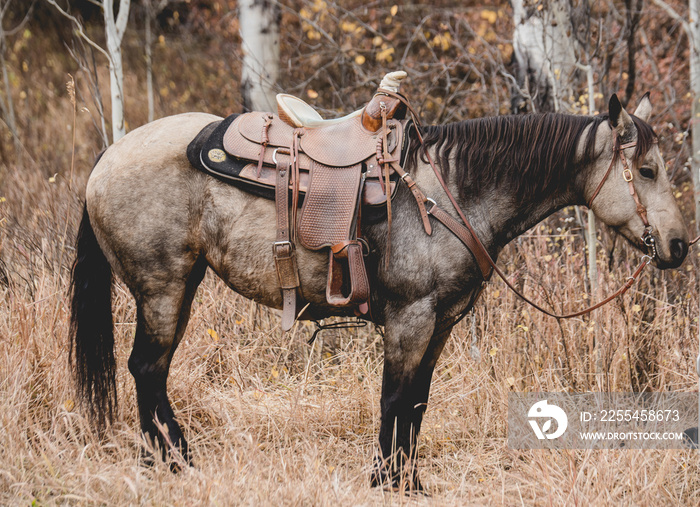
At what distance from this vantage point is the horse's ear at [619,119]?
274 cm

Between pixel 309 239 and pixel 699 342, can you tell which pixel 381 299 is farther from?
pixel 699 342

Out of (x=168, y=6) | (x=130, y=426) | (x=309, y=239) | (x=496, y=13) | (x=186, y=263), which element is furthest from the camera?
(x=168, y=6)

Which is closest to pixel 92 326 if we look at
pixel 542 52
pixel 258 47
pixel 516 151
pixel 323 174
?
pixel 323 174

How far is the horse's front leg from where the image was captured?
2.88 metres

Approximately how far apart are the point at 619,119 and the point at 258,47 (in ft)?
14.7

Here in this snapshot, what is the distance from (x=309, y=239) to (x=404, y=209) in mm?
477

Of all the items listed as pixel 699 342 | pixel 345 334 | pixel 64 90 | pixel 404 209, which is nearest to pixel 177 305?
pixel 404 209

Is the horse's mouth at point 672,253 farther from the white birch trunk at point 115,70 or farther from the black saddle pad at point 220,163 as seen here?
the white birch trunk at point 115,70

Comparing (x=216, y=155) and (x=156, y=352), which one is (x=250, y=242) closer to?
(x=216, y=155)

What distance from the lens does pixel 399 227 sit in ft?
9.62

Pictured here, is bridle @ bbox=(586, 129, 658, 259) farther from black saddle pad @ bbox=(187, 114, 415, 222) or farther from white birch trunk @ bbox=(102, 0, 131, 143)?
white birch trunk @ bbox=(102, 0, 131, 143)

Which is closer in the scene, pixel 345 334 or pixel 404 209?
pixel 404 209

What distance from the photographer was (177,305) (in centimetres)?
319

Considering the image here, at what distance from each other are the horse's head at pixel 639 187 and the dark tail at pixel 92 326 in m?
2.61
